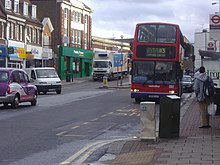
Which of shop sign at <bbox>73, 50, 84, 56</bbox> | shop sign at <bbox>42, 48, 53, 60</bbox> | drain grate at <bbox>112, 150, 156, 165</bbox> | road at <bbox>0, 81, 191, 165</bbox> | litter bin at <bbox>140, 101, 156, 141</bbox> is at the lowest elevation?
road at <bbox>0, 81, 191, 165</bbox>

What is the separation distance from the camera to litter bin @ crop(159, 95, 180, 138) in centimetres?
1290

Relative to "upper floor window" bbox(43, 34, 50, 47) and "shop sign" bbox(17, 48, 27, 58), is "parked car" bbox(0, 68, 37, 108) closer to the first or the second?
"shop sign" bbox(17, 48, 27, 58)

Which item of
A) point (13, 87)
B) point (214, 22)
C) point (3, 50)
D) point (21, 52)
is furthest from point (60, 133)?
point (21, 52)

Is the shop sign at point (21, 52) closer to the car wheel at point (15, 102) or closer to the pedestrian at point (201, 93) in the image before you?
the car wheel at point (15, 102)

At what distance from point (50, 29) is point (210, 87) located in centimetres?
5661

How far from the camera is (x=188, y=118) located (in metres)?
19.3

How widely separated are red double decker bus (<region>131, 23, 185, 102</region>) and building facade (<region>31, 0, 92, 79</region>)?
41093mm

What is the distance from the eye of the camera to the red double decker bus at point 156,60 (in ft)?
87.5

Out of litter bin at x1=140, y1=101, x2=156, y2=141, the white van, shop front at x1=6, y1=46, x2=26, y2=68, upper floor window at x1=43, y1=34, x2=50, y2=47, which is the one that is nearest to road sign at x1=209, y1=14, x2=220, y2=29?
litter bin at x1=140, y1=101, x2=156, y2=141

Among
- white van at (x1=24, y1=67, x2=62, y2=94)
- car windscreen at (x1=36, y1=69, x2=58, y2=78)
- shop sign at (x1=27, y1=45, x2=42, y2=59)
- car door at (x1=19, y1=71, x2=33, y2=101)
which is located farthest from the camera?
shop sign at (x1=27, y1=45, x2=42, y2=59)

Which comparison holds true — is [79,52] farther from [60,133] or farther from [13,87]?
[60,133]

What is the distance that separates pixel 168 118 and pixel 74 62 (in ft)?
222

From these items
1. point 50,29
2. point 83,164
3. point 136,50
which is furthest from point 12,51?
point 83,164

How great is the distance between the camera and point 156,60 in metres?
27.0
